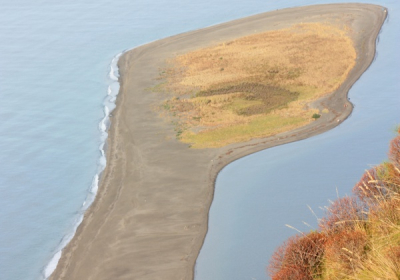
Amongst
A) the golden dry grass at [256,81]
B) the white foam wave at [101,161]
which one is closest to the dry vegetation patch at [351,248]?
the white foam wave at [101,161]

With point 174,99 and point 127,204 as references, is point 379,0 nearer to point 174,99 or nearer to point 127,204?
point 174,99

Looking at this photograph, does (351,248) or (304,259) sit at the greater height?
(351,248)

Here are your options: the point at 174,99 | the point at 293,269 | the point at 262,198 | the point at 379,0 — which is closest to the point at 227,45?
the point at 174,99

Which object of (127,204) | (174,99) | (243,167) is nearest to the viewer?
(127,204)

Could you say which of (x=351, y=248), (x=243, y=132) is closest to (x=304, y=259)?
(x=351, y=248)

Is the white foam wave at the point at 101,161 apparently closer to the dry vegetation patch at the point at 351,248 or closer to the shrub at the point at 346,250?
the dry vegetation patch at the point at 351,248

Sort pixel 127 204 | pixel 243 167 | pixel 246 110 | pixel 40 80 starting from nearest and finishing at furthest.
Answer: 1. pixel 127 204
2. pixel 243 167
3. pixel 246 110
4. pixel 40 80

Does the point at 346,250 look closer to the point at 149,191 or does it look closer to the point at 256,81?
the point at 149,191

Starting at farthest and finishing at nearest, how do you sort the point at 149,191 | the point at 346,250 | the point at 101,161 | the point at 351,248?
the point at 101,161
the point at 149,191
the point at 351,248
the point at 346,250
